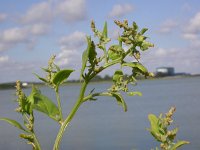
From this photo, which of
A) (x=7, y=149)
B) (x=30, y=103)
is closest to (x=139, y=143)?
(x=7, y=149)

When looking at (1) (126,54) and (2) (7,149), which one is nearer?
(1) (126,54)

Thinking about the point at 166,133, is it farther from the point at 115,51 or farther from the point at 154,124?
the point at 115,51

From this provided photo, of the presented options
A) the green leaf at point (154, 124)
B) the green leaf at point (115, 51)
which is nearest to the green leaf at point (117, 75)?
the green leaf at point (115, 51)

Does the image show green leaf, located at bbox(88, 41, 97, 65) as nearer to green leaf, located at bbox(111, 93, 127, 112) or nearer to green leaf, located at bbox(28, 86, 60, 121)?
green leaf, located at bbox(111, 93, 127, 112)

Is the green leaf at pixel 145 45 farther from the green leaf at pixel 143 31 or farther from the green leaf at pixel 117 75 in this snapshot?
the green leaf at pixel 117 75

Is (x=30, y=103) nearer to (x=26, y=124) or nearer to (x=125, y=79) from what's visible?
(x=26, y=124)
